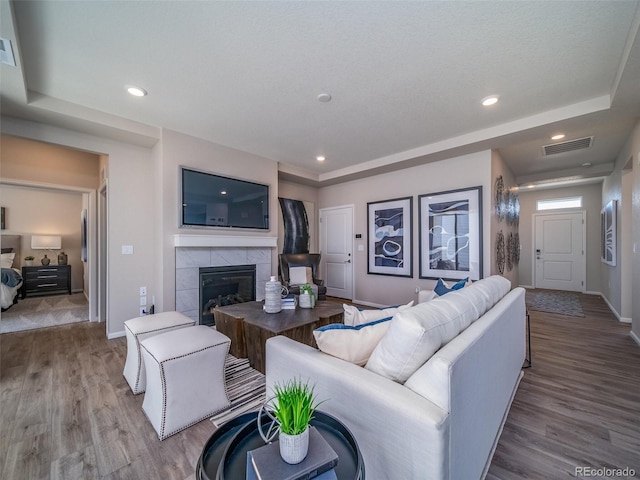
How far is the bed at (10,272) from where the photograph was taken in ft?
14.7

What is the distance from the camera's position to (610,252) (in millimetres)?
4766

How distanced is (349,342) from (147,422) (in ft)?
5.12

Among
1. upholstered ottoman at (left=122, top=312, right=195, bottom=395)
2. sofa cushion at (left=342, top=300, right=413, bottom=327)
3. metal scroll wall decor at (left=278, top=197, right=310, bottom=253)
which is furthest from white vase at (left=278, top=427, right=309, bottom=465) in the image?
metal scroll wall decor at (left=278, top=197, right=310, bottom=253)

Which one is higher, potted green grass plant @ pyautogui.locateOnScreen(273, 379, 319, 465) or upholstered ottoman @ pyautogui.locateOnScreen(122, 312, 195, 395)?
potted green grass plant @ pyautogui.locateOnScreen(273, 379, 319, 465)

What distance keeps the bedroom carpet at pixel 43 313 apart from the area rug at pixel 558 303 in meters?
7.65

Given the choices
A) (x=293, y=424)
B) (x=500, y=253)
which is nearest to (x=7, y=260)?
(x=293, y=424)

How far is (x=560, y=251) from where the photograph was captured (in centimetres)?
671

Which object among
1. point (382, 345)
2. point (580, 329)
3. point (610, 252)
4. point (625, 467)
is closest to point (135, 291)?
point (382, 345)

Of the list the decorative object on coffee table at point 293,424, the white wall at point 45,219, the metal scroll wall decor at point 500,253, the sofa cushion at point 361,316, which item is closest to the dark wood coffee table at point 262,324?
the sofa cushion at point 361,316

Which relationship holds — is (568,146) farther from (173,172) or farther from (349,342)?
(173,172)

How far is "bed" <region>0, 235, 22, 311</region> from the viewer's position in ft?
14.7

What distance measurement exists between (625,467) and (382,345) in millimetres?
1587

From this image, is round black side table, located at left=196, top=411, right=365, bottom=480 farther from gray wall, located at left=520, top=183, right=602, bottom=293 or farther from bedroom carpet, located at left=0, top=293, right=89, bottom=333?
gray wall, located at left=520, top=183, right=602, bottom=293

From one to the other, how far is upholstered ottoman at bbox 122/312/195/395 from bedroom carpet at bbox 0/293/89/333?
2.63 meters
